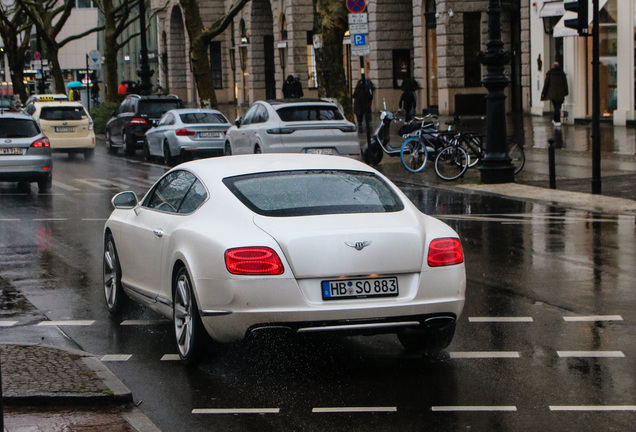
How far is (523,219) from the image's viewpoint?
15.5 m

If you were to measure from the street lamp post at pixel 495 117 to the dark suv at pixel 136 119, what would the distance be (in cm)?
1492

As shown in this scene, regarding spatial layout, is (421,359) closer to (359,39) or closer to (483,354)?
(483,354)

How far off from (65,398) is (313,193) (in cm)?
220

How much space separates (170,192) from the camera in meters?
8.87

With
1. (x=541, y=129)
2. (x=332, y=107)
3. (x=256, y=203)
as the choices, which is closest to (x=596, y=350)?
(x=256, y=203)

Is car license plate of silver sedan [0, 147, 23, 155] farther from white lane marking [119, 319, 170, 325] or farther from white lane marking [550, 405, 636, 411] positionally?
white lane marking [550, 405, 636, 411]

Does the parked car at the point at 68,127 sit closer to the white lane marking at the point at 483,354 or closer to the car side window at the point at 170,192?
the car side window at the point at 170,192

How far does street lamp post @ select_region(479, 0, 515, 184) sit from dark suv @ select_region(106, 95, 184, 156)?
14.9m

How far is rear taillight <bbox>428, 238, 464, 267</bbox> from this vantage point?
24.1 ft

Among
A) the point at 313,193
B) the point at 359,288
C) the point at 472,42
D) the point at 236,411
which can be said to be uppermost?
the point at 472,42

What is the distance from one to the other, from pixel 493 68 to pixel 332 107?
4285 millimetres

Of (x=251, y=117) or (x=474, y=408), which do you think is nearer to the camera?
(x=474, y=408)

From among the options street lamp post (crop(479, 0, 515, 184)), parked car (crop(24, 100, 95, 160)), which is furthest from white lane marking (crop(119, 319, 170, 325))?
parked car (crop(24, 100, 95, 160))

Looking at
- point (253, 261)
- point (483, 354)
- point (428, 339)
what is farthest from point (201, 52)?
point (253, 261)
